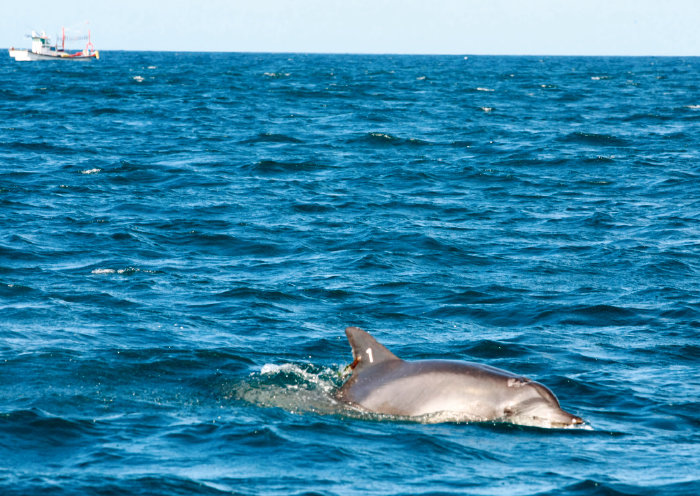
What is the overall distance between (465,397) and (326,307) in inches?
241

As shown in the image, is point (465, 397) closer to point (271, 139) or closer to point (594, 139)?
point (271, 139)

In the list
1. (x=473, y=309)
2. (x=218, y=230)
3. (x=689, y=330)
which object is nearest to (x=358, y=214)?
(x=218, y=230)

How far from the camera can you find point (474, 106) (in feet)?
209

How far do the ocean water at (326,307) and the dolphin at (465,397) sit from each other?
22 centimetres

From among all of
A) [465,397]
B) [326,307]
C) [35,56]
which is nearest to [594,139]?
[326,307]

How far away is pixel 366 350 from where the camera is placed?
39.3 feet

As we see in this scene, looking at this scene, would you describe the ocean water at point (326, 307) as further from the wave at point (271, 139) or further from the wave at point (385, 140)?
the wave at point (271, 139)

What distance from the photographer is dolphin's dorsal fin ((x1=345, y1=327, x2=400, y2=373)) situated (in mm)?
11930

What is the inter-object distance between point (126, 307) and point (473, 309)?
5.84m

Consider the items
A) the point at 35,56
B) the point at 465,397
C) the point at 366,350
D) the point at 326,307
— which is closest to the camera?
the point at 465,397

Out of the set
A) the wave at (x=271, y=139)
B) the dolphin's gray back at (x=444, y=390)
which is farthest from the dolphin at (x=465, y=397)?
the wave at (x=271, y=139)

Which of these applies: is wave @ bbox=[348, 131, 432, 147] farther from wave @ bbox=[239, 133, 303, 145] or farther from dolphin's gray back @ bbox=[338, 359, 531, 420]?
dolphin's gray back @ bbox=[338, 359, 531, 420]

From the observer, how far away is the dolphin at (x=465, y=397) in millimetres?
11422

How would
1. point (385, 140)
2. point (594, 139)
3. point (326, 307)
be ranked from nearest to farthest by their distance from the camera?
point (326, 307), point (385, 140), point (594, 139)
